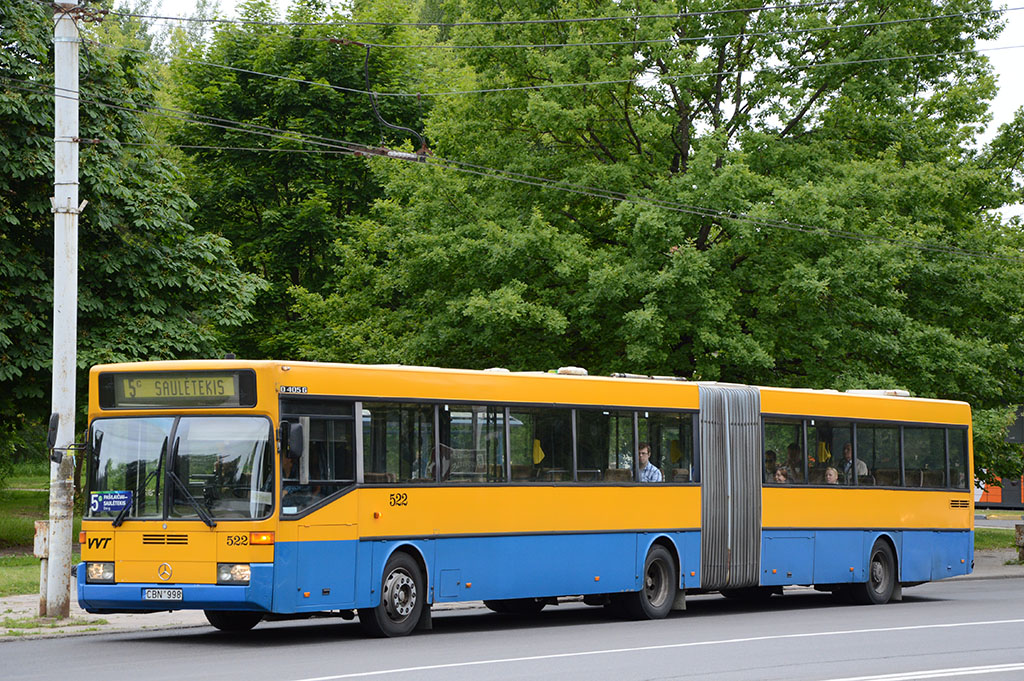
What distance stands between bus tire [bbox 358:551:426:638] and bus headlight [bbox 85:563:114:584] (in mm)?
2583

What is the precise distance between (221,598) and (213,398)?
198cm

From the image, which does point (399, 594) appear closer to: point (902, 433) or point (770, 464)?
point (770, 464)

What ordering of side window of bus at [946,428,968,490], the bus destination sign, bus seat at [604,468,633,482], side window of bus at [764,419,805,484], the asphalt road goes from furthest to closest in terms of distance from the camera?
side window of bus at [946,428,968,490]
side window of bus at [764,419,805,484]
bus seat at [604,468,633,482]
the bus destination sign
the asphalt road

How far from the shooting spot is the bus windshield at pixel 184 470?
14484 mm

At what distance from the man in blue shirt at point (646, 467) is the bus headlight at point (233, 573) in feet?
21.7

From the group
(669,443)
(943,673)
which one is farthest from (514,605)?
(943,673)

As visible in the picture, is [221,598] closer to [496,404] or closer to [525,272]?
[496,404]

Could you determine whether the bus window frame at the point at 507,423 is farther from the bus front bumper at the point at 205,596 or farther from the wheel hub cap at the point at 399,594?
the bus front bumper at the point at 205,596

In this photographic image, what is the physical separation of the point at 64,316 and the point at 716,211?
14438 mm

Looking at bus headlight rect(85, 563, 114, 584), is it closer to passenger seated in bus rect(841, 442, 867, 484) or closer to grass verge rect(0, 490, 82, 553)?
grass verge rect(0, 490, 82, 553)

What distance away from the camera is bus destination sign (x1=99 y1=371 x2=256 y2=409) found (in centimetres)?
1468

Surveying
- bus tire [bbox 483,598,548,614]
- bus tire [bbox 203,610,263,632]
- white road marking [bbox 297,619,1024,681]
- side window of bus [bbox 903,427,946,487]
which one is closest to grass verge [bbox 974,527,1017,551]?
side window of bus [bbox 903,427,946,487]

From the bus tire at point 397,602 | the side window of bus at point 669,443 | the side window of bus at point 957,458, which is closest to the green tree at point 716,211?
the side window of bus at point 957,458

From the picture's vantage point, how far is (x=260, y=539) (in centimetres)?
1434
